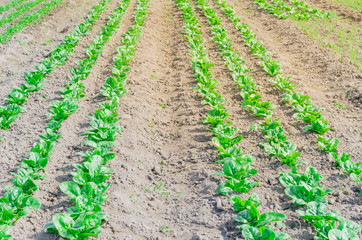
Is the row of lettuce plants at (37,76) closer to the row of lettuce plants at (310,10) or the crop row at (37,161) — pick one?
the crop row at (37,161)

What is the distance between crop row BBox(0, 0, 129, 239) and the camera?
374cm

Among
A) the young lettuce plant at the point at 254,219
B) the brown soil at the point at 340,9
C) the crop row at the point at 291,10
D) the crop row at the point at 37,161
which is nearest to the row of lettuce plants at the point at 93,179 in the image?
the crop row at the point at 37,161

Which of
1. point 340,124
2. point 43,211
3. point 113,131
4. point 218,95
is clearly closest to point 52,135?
point 113,131

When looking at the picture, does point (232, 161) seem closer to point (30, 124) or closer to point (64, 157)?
point (64, 157)

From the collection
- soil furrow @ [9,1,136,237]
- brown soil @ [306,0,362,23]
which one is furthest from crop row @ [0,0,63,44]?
brown soil @ [306,0,362,23]

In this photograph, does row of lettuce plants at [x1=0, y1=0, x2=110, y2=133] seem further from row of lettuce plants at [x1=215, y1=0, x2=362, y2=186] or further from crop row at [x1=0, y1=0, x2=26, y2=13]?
crop row at [x1=0, y1=0, x2=26, y2=13]

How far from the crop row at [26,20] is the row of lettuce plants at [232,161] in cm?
556

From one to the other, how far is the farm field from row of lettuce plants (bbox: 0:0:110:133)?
0.04 meters

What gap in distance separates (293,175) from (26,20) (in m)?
10.3

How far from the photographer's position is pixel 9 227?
11.5 feet

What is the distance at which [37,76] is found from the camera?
7.18 meters

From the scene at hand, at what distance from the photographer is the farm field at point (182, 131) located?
3818mm

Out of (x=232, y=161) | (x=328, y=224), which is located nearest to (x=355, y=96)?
(x=232, y=161)

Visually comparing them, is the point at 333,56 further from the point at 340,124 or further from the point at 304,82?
the point at 340,124
